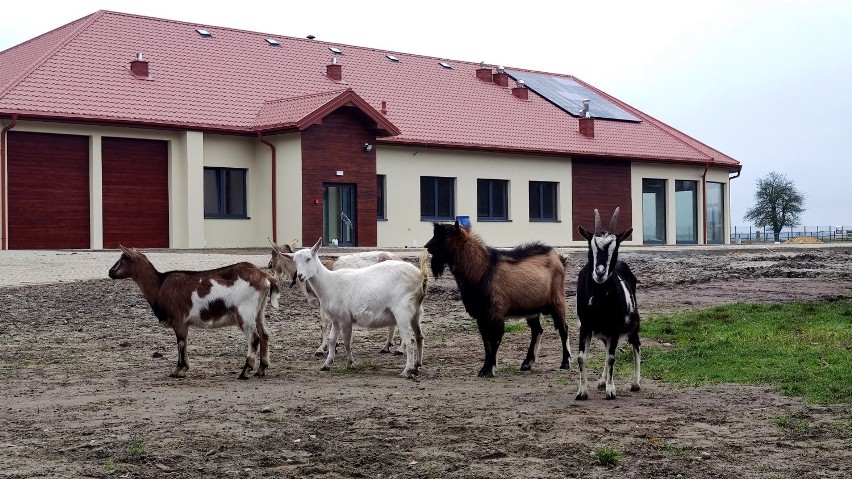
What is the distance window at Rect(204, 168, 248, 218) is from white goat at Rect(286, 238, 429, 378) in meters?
20.8

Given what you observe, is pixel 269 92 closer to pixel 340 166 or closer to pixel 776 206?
pixel 340 166

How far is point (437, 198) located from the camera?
3772 cm

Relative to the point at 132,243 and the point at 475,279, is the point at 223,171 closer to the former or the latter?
the point at 132,243

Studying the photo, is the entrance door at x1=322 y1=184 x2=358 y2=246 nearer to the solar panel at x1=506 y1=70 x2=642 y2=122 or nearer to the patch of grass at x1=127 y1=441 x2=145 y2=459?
the solar panel at x1=506 y1=70 x2=642 y2=122

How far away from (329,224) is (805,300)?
1826cm

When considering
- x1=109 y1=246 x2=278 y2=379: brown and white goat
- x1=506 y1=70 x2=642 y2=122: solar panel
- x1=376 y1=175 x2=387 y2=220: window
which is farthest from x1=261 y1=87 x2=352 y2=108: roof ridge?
x1=109 y1=246 x2=278 y2=379: brown and white goat

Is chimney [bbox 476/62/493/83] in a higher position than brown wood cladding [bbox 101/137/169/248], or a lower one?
higher

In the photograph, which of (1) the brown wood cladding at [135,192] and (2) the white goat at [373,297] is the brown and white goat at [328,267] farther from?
(1) the brown wood cladding at [135,192]

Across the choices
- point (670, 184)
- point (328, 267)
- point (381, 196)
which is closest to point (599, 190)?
point (670, 184)

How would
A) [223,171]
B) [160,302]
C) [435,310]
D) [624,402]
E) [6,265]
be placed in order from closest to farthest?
[624,402] < [160,302] < [435,310] < [6,265] < [223,171]

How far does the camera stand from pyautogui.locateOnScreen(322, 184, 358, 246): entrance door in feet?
112

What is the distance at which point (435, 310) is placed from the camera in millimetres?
18609

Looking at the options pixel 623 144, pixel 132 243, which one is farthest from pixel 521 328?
pixel 623 144

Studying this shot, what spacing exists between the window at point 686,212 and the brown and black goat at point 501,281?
108 feet
